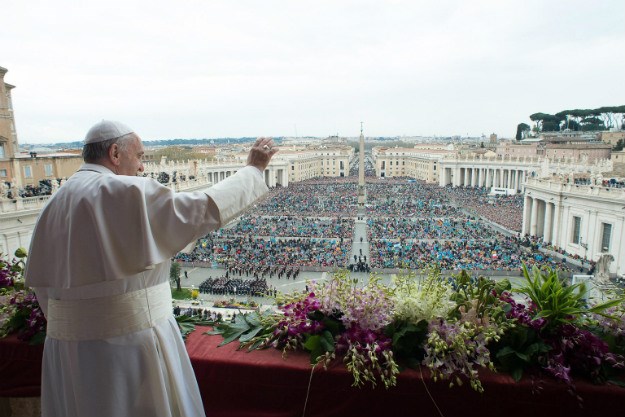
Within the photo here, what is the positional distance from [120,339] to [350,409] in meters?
1.15

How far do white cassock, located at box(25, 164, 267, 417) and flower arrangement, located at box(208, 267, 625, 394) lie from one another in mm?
687

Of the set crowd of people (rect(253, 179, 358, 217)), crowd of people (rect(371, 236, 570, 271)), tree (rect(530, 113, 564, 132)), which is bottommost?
crowd of people (rect(253, 179, 358, 217))

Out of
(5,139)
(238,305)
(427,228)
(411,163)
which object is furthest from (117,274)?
(411,163)

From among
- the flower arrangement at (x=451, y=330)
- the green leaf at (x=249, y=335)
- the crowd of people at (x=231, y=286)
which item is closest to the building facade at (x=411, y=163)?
the crowd of people at (x=231, y=286)

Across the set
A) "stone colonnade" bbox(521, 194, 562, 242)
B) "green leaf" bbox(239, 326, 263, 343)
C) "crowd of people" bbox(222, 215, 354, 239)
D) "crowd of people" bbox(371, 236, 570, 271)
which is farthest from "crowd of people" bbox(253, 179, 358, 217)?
"green leaf" bbox(239, 326, 263, 343)

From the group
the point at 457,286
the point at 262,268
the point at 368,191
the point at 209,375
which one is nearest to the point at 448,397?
the point at 457,286

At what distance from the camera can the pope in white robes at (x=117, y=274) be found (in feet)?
5.02

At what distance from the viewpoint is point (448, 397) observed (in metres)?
2.04

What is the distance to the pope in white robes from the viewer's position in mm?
1531

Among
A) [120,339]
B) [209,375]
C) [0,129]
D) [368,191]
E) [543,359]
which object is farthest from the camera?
[368,191]

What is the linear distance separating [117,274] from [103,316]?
0.88 feet

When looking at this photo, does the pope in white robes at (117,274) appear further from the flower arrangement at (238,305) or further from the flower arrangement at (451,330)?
the flower arrangement at (238,305)

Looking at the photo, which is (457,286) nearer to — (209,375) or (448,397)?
(448,397)

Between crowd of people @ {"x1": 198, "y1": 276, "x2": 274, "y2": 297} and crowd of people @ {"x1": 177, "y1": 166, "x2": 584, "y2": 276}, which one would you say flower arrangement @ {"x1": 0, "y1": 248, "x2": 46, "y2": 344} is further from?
crowd of people @ {"x1": 198, "y1": 276, "x2": 274, "y2": 297}
